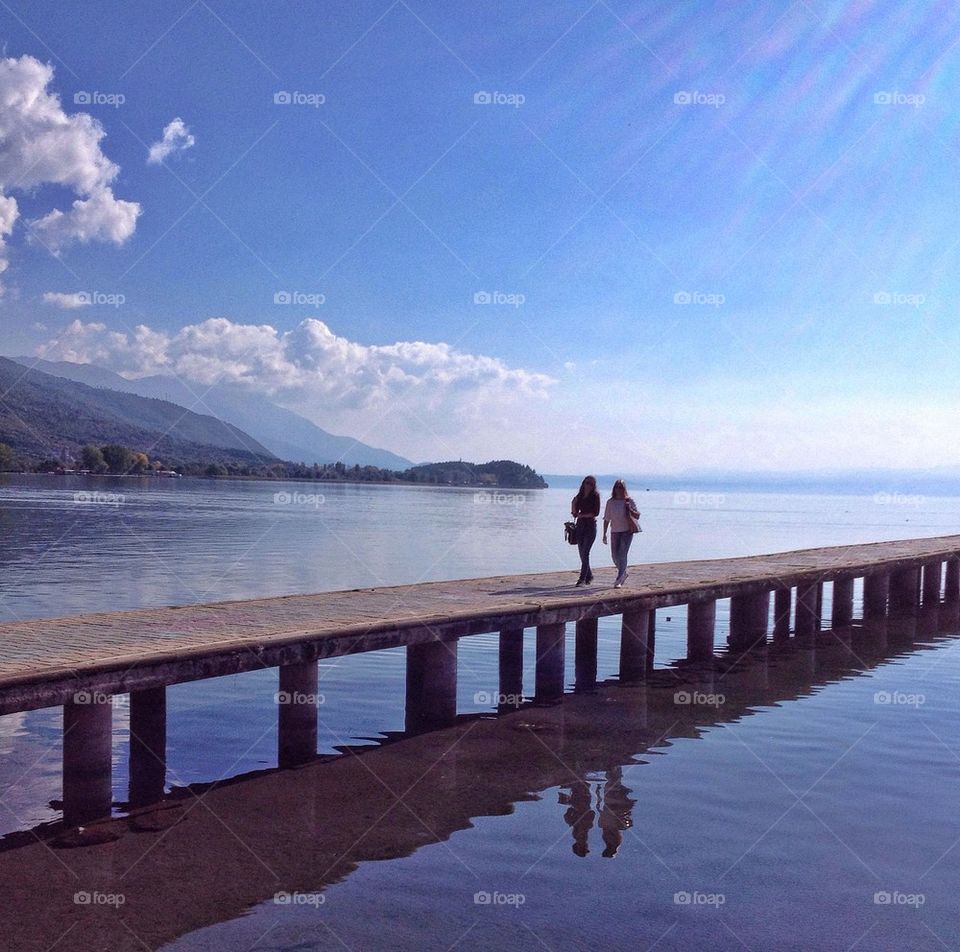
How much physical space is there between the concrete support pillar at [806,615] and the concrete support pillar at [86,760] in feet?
53.8

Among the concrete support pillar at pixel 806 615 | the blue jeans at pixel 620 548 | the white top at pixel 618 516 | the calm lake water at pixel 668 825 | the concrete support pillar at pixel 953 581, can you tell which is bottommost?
the calm lake water at pixel 668 825

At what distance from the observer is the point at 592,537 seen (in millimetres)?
18766

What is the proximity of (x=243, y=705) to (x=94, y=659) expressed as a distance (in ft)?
18.8

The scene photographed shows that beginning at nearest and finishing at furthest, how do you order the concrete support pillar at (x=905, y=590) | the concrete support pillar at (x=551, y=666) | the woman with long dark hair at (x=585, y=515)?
the concrete support pillar at (x=551, y=666), the woman with long dark hair at (x=585, y=515), the concrete support pillar at (x=905, y=590)

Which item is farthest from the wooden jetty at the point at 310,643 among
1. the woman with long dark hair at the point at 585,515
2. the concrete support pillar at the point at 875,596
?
the concrete support pillar at the point at 875,596

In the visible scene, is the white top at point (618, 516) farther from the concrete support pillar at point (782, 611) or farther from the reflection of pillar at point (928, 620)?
the reflection of pillar at point (928, 620)

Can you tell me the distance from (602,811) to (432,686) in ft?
12.5

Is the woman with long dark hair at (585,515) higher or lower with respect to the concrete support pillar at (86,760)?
higher

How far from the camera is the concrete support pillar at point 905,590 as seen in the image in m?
30.5

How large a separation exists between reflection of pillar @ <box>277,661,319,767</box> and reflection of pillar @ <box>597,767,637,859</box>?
347 centimetres

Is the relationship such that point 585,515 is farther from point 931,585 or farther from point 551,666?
point 931,585

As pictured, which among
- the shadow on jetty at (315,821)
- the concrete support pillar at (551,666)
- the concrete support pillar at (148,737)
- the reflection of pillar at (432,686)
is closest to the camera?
the shadow on jetty at (315,821)

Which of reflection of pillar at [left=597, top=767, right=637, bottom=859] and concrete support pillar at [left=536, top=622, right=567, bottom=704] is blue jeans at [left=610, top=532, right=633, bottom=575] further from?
reflection of pillar at [left=597, top=767, right=637, bottom=859]

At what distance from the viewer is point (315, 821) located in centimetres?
1030
